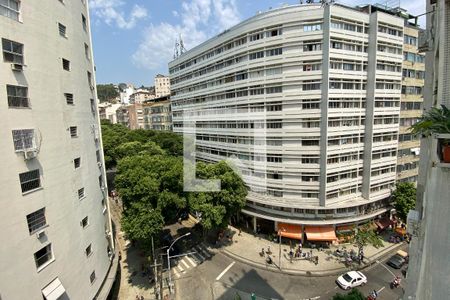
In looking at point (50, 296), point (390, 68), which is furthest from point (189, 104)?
point (50, 296)

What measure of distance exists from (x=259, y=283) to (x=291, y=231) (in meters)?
8.90

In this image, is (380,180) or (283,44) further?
(380,180)

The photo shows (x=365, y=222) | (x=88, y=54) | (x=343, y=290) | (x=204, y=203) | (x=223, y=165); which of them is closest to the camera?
(x=88, y=54)

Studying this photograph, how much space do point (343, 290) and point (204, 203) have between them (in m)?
17.1

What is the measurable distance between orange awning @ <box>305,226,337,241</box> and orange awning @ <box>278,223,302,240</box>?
3.36 ft

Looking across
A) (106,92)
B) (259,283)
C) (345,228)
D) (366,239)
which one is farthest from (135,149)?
(106,92)

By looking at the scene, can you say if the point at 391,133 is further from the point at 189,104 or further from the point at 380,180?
the point at 189,104

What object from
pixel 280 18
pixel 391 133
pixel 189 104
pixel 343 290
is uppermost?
pixel 280 18

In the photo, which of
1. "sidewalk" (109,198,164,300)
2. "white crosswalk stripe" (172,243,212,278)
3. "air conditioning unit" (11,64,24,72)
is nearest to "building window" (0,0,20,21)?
"air conditioning unit" (11,64,24,72)

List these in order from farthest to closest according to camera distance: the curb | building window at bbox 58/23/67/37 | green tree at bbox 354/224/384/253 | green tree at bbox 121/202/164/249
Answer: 1. green tree at bbox 354/224/384/253
2. the curb
3. green tree at bbox 121/202/164/249
4. building window at bbox 58/23/67/37

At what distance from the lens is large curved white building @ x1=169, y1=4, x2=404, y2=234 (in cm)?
2919

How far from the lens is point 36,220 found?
14617 mm

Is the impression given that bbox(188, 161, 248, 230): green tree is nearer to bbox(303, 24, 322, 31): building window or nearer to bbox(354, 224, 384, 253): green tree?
bbox(354, 224, 384, 253): green tree

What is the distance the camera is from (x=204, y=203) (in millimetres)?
28078
